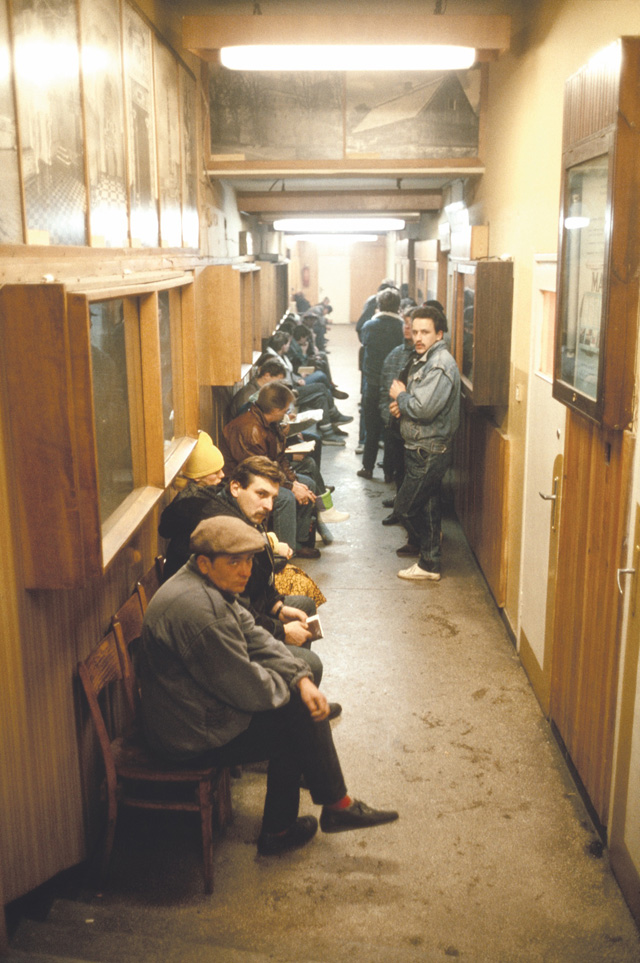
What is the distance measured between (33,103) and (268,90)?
368cm

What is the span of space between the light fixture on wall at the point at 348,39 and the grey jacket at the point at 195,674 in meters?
2.65

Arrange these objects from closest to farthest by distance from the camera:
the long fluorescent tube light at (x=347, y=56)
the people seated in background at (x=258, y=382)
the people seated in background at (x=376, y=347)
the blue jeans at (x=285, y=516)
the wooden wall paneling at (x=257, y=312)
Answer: the long fluorescent tube light at (x=347, y=56) → the blue jeans at (x=285, y=516) → the people seated in background at (x=258, y=382) → the wooden wall paneling at (x=257, y=312) → the people seated in background at (x=376, y=347)

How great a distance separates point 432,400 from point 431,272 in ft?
15.0

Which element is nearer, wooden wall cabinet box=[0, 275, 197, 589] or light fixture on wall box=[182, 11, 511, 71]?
wooden wall cabinet box=[0, 275, 197, 589]

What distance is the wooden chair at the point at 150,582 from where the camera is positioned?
3.55m

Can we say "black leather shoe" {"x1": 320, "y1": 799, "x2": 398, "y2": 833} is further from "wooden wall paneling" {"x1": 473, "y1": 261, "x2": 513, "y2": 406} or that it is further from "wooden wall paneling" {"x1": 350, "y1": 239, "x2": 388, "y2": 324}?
"wooden wall paneling" {"x1": 350, "y1": 239, "x2": 388, "y2": 324}

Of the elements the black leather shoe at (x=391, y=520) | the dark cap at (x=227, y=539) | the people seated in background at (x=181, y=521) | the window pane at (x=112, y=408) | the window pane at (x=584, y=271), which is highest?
the window pane at (x=584, y=271)

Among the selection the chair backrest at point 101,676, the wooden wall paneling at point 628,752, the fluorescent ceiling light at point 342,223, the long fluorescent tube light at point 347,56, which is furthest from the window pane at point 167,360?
the fluorescent ceiling light at point 342,223

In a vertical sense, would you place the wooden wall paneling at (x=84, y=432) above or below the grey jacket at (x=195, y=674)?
above

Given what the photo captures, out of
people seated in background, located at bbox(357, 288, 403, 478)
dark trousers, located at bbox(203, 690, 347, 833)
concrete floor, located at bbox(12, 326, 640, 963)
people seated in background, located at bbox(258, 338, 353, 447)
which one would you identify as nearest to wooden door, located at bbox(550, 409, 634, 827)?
concrete floor, located at bbox(12, 326, 640, 963)

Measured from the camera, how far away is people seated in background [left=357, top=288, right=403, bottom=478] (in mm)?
8547

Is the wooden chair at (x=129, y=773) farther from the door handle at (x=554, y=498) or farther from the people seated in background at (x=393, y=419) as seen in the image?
the people seated in background at (x=393, y=419)

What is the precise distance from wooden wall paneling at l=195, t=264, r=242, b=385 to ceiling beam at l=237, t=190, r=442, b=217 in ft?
10.5

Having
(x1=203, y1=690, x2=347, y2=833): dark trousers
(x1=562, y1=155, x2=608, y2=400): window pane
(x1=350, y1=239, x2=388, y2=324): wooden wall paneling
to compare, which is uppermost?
(x1=350, y1=239, x2=388, y2=324): wooden wall paneling
